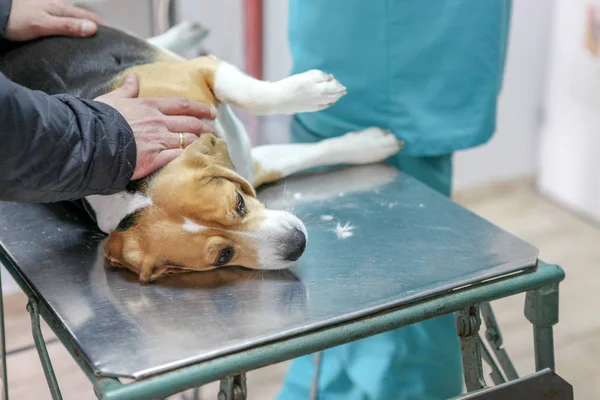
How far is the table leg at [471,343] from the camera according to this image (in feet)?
3.61

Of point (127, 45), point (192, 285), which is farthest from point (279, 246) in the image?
point (127, 45)

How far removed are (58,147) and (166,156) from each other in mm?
184

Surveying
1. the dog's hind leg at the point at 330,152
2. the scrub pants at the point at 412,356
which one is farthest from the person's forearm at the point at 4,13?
the scrub pants at the point at 412,356

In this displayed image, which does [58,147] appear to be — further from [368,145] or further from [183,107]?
[368,145]

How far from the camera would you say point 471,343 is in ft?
3.65

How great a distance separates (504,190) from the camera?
2.96m

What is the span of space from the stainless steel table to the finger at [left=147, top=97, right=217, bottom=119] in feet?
0.65

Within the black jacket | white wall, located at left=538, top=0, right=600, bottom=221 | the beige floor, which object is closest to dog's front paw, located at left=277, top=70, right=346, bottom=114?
the black jacket

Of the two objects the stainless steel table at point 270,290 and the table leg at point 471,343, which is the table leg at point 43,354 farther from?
the table leg at point 471,343

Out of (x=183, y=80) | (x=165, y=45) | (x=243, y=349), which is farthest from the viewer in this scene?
(x=165, y=45)

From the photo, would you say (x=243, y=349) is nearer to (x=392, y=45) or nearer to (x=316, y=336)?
(x=316, y=336)

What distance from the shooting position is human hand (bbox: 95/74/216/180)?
110cm

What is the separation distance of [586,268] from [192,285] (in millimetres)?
1710

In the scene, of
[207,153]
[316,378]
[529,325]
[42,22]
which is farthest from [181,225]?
[529,325]
